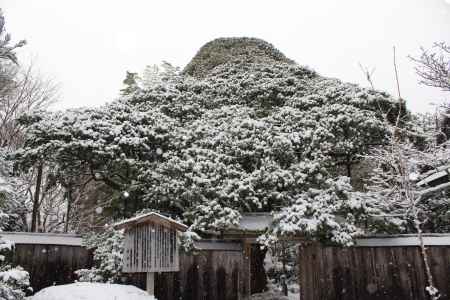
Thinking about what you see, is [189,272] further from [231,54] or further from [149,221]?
[231,54]

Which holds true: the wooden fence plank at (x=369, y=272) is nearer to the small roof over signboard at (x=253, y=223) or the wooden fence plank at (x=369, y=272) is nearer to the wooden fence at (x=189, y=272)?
the small roof over signboard at (x=253, y=223)

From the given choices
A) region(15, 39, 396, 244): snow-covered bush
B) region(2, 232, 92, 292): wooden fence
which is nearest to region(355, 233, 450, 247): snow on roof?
region(15, 39, 396, 244): snow-covered bush

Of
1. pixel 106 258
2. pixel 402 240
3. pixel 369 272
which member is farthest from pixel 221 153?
pixel 402 240

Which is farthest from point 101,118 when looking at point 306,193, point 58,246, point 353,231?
point 353,231

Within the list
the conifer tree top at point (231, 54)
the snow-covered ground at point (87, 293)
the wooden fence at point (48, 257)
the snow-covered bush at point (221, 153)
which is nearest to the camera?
the snow-covered ground at point (87, 293)

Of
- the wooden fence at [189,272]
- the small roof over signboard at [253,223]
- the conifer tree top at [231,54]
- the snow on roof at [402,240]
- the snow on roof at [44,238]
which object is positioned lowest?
the wooden fence at [189,272]

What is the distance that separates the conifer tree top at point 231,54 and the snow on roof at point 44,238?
12832mm

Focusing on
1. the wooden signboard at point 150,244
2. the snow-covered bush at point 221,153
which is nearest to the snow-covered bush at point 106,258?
the snow-covered bush at point 221,153

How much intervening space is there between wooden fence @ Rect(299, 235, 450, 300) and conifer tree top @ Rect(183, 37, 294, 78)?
13.2 m

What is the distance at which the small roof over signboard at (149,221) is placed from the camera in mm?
7602

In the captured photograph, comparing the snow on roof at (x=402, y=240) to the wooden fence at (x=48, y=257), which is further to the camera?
the wooden fence at (x=48, y=257)

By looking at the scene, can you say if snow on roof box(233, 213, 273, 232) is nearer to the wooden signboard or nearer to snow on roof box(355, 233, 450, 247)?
snow on roof box(355, 233, 450, 247)

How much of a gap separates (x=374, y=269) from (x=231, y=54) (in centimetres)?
1622

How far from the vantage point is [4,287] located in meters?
5.60
